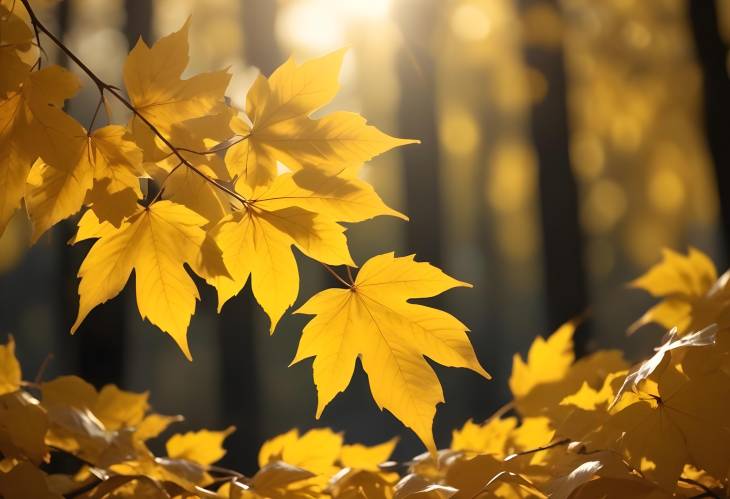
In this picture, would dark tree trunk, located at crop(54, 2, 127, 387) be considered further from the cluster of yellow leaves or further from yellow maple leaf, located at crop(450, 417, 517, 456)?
the cluster of yellow leaves

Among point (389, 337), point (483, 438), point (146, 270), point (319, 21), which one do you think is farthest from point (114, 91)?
point (319, 21)

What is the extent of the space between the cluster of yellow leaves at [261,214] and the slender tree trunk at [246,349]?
15.6 feet

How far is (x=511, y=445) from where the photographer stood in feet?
3.34

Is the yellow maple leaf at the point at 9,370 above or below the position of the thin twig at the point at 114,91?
below

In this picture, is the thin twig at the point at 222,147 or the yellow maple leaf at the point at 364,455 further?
the yellow maple leaf at the point at 364,455

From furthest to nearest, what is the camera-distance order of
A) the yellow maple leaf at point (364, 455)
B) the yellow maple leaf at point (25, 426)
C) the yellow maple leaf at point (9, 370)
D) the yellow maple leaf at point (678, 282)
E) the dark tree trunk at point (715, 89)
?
the dark tree trunk at point (715, 89) < the yellow maple leaf at point (678, 282) < the yellow maple leaf at point (364, 455) < the yellow maple leaf at point (9, 370) < the yellow maple leaf at point (25, 426)

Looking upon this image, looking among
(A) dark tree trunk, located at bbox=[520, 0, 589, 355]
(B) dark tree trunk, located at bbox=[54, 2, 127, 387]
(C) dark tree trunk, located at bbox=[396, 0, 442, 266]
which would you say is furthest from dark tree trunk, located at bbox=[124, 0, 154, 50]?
(A) dark tree trunk, located at bbox=[520, 0, 589, 355]

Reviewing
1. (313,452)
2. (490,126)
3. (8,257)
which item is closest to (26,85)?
(313,452)

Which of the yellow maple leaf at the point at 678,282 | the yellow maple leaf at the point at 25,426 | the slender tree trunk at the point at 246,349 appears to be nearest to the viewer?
the yellow maple leaf at the point at 25,426

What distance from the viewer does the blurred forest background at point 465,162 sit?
14.3 feet

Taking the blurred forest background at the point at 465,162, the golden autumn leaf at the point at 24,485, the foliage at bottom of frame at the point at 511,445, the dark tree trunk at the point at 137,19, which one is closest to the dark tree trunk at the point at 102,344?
the blurred forest background at the point at 465,162

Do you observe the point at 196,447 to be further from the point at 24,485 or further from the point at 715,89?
the point at 715,89

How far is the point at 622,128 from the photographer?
6262mm

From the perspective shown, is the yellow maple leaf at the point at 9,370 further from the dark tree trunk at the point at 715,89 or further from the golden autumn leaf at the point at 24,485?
the dark tree trunk at the point at 715,89
